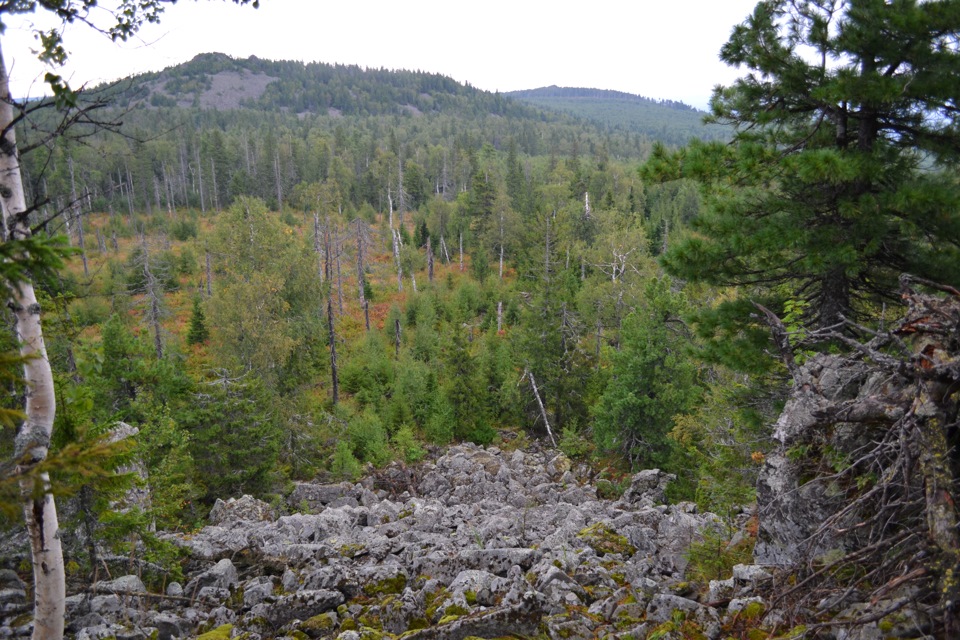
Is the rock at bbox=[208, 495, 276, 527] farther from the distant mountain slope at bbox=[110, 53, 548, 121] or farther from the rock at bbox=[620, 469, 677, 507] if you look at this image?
the distant mountain slope at bbox=[110, 53, 548, 121]

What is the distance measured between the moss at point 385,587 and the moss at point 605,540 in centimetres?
309

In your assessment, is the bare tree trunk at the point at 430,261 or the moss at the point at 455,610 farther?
the bare tree trunk at the point at 430,261

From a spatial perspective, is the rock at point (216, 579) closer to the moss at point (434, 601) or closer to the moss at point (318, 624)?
the moss at point (318, 624)

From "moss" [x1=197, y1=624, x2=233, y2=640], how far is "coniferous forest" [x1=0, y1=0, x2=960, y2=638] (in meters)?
1.59

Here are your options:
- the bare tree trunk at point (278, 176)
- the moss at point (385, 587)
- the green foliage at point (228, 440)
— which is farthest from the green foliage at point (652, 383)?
the bare tree trunk at point (278, 176)

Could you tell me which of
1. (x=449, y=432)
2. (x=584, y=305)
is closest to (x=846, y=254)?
(x=449, y=432)

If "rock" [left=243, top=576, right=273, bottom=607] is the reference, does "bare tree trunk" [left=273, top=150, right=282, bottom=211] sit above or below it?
above

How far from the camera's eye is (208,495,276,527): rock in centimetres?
1255

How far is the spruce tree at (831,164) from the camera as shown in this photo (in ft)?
20.4

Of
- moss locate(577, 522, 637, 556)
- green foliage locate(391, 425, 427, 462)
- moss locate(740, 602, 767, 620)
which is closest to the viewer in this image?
moss locate(740, 602, 767, 620)

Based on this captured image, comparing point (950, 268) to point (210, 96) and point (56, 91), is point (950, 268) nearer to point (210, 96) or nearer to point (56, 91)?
point (56, 91)

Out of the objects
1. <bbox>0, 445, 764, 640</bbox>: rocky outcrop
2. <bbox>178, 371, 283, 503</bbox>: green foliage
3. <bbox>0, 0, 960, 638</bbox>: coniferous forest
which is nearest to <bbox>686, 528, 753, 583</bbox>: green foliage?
<bbox>0, 0, 960, 638</bbox>: coniferous forest

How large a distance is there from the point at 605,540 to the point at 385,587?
3749mm

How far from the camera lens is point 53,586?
4.60 m
